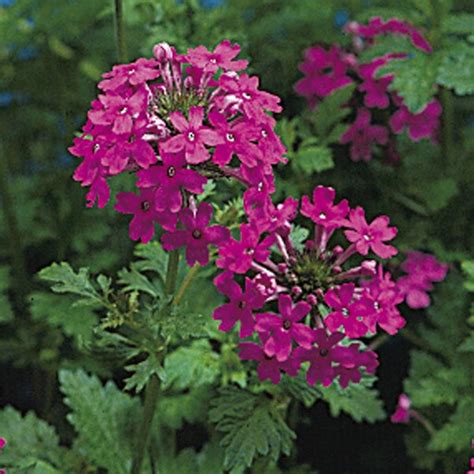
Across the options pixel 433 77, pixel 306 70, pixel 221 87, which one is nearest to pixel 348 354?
pixel 221 87

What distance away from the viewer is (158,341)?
1.73 metres

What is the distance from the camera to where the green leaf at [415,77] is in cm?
222

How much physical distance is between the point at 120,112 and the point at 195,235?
242 millimetres

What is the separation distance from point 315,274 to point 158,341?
0.32m

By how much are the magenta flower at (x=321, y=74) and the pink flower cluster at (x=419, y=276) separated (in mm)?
500

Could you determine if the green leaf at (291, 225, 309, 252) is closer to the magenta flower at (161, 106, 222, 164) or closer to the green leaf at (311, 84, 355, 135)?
the magenta flower at (161, 106, 222, 164)

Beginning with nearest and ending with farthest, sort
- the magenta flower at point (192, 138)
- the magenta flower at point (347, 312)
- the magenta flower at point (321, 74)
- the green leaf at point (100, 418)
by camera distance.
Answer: the magenta flower at point (192, 138) < the magenta flower at point (347, 312) < the green leaf at point (100, 418) < the magenta flower at point (321, 74)

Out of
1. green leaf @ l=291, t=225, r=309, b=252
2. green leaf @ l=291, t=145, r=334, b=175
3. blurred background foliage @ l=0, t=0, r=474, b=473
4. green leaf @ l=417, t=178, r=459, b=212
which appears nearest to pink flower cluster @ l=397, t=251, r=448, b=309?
blurred background foliage @ l=0, t=0, r=474, b=473

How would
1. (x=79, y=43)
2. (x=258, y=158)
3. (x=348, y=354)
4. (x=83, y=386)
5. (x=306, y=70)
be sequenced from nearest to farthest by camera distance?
(x=258, y=158), (x=348, y=354), (x=83, y=386), (x=306, y=70), (x=79, y=43)

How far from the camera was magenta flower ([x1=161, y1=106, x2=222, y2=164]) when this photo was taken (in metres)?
1.48

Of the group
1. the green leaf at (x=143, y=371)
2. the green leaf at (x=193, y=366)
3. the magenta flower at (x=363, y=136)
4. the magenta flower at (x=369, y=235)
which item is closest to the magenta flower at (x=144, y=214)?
the green leaf at (x=143, y=371)

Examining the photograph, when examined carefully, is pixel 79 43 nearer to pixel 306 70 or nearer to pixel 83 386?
pixel 306 70

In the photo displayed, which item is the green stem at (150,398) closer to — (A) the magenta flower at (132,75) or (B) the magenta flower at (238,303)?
(B) the magenta flower at (238,303)

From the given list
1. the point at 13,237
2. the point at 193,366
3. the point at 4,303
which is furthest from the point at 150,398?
the point at 13,237
